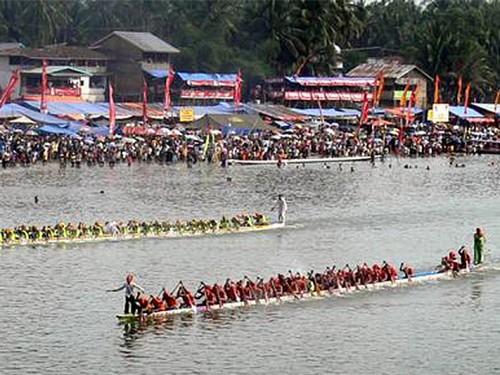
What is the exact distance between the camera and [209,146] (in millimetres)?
85375

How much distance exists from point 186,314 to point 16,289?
274 inches

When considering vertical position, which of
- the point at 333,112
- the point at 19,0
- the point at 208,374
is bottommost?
the point at 208,374

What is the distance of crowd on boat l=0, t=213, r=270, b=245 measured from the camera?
47062 millimetres

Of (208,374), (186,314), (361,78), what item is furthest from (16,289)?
(361,78)

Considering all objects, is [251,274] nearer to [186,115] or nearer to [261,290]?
[261,290]

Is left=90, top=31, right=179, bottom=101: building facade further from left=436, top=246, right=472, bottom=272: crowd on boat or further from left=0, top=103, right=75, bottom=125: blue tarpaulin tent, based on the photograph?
left=436, top=246, right=472, bottom=272: crowd on boat

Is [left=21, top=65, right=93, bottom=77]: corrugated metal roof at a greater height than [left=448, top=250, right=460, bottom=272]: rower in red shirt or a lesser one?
greater

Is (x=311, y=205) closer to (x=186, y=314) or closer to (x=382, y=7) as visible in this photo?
(x=186, y=314)

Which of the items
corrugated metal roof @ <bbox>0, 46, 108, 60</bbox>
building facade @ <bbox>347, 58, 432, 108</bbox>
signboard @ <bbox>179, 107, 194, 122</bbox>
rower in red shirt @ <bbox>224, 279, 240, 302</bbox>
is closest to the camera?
rower in red shirt @ <bbox>224, 279, 240, 302</bbox>

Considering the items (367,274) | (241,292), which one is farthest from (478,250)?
(241,292)

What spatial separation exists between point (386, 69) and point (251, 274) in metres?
78.8

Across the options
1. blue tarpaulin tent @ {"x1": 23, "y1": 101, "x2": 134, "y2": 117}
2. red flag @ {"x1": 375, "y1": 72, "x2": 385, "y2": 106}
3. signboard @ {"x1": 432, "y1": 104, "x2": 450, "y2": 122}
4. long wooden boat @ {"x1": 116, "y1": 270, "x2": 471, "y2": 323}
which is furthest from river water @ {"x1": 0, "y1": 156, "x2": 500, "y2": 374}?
red flag @ {"x1": 375, "y1": 72, "x2": 385, "y2": 106}

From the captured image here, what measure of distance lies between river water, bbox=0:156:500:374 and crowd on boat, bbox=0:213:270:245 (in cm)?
86

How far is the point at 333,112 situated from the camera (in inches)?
4222
